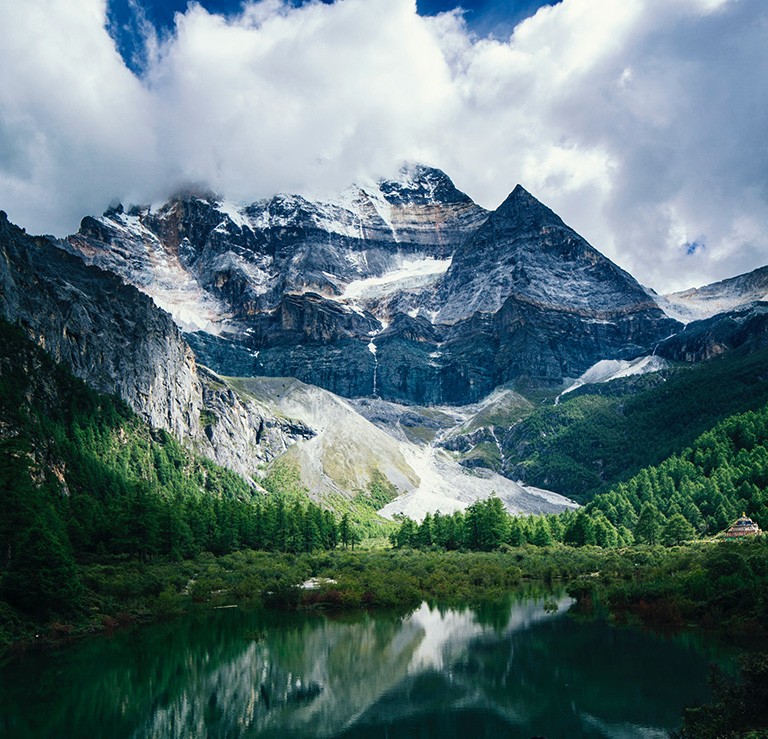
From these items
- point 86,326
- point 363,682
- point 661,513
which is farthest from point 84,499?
point 661,513

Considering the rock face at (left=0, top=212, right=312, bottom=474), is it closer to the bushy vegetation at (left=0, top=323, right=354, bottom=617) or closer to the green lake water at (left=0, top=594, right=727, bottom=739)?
the bushy vegetation at (left=0, top=323, right=354, bottom=617)

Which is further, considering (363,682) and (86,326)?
(86,326)

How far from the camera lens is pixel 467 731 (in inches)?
1409

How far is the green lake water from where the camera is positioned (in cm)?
3697

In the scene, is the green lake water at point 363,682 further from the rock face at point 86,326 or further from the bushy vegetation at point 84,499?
the rock face at point 86,326

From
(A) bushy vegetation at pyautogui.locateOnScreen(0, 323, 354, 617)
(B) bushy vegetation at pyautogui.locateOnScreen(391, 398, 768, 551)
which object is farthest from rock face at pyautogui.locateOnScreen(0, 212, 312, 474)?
A: (B) bushy vegetation at pyautogui.locateOnScreen(391, 398, 768, 551)

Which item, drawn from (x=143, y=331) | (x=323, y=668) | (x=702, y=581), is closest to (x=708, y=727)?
(x=323, y=668)

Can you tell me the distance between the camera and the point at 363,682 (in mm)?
46125

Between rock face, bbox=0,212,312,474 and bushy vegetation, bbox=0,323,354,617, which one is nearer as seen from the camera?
bushy vegetation, bbox=0,323,354,617

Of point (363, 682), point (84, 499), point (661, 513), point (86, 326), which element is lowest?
point (363, 682)

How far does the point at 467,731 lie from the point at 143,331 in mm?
178125

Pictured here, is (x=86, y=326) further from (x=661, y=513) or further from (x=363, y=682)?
(x=363, y=682)

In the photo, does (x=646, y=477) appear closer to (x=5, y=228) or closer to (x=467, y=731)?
(x=467, y=731)

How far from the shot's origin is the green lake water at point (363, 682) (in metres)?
37.0
